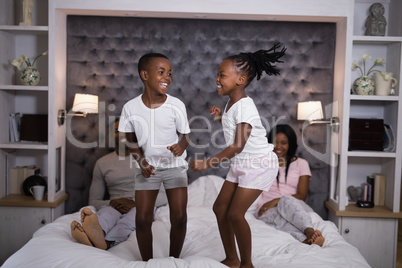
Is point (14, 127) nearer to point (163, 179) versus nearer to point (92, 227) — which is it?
point (92, 227)

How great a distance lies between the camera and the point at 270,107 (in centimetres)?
330

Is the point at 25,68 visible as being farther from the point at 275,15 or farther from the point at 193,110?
the point at 275,15

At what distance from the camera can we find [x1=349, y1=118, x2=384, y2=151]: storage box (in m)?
3.03

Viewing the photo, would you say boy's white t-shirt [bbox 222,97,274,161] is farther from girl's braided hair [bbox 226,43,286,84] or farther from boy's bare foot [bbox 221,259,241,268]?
boy's bare foot [bbox 221,259,241,268]

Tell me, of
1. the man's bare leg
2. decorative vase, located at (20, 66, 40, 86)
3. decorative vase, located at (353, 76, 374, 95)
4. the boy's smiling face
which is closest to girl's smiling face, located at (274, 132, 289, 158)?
decorative vase, located at (353, 76, 374, 95)

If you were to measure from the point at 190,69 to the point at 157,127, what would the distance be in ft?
4.54

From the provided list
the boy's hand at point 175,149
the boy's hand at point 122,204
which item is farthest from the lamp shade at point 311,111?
the boy's hand at point 175,149

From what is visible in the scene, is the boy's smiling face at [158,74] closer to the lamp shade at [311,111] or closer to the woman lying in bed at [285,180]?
the woman lying in bed at [285,180]

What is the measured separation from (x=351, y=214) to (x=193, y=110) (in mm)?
1433

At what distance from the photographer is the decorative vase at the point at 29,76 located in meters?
3.02

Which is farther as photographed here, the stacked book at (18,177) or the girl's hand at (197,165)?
the stacked book at (18,177)

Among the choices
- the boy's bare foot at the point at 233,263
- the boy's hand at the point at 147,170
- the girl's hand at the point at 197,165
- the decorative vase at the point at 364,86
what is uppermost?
the decorative vase at the point at 364,86

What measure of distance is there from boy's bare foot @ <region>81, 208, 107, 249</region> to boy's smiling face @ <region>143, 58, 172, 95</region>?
2.52 ft

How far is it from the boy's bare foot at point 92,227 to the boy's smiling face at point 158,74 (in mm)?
767
